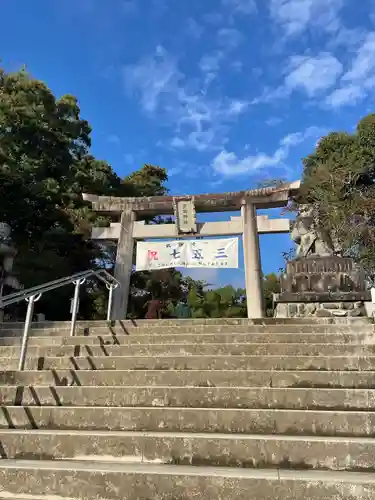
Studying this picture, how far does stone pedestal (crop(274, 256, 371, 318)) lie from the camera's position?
7.41m

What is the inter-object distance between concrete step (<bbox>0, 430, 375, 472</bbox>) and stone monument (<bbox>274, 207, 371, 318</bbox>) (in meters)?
5.13

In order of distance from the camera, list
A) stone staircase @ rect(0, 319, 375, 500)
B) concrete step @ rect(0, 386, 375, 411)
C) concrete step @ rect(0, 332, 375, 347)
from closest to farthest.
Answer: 1. stone staircase @ rect(0, 319, 375, 500)
2. concrete step @ rect(0, 386, 375, 411)
3. concrete step @ rect(0, 332, 375, 347)

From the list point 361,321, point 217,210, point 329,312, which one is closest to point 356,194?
point 217,210

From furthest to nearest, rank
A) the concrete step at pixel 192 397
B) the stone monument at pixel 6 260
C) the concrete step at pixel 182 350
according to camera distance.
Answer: the stone monument at pixel 6 260 → the concrete step at pixel 182 350 → the concrete step at pixel 192 397

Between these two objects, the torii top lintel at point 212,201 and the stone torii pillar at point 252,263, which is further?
the torii top lintel at point 212,201

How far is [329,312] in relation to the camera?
7379 millimetres

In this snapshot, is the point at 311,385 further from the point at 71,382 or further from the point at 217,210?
the point at 217,210

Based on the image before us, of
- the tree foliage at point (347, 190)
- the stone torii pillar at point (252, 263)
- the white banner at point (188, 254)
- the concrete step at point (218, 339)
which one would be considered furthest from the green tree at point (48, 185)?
the tree foliage at point (347, 190)

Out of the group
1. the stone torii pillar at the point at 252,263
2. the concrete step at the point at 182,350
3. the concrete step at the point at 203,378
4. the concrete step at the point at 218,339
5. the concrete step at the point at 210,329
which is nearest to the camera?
the concrete step at the point at 203,378

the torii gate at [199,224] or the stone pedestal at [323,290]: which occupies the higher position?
the torii gate at [199,224]

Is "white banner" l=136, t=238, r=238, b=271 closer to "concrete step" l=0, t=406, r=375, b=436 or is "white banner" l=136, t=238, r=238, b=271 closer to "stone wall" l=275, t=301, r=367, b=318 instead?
"stone wall" l=275, t=301, r=367, b=318

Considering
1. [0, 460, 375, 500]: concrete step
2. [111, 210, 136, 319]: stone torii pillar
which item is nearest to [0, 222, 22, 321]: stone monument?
[111, 210, 136, 319]: stone torii pillar

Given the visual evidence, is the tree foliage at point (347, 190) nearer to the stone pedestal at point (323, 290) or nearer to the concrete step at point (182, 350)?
the stone pedestal at point (323, 290)

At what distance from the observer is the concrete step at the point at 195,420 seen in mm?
2758
